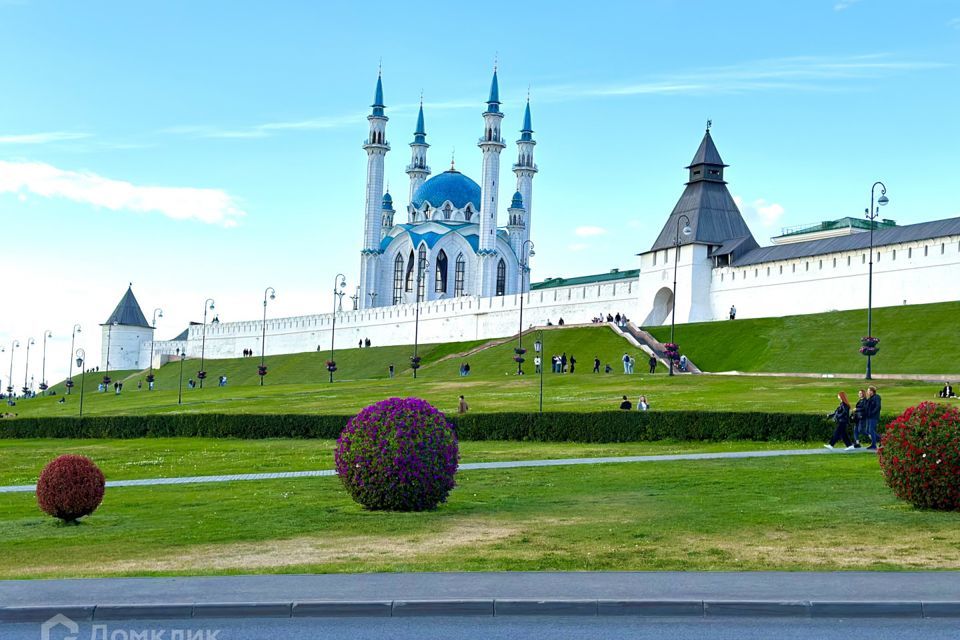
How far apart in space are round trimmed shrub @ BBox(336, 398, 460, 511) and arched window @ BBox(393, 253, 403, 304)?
107 metres

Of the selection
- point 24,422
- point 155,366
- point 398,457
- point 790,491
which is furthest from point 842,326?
point 155,366

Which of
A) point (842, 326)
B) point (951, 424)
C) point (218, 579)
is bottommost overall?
point (218, 579)

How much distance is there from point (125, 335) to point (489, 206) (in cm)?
Result: 4983

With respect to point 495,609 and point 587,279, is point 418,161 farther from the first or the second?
point 495,609

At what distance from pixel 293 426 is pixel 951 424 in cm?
2434

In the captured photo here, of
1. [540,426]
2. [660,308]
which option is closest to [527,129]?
[660,308]

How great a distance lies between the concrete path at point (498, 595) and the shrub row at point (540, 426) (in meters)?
17.9

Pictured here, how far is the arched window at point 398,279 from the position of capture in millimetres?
126500

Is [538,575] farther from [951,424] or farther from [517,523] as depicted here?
[951,424]

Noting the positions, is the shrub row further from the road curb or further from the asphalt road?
the asphalt road

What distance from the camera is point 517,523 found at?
694 inches

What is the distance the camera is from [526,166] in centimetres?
12156

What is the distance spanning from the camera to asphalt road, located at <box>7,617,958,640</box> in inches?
426

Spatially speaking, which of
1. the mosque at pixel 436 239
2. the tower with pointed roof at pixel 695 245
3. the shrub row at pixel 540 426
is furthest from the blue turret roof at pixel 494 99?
the shrub row at pixel 540 426
